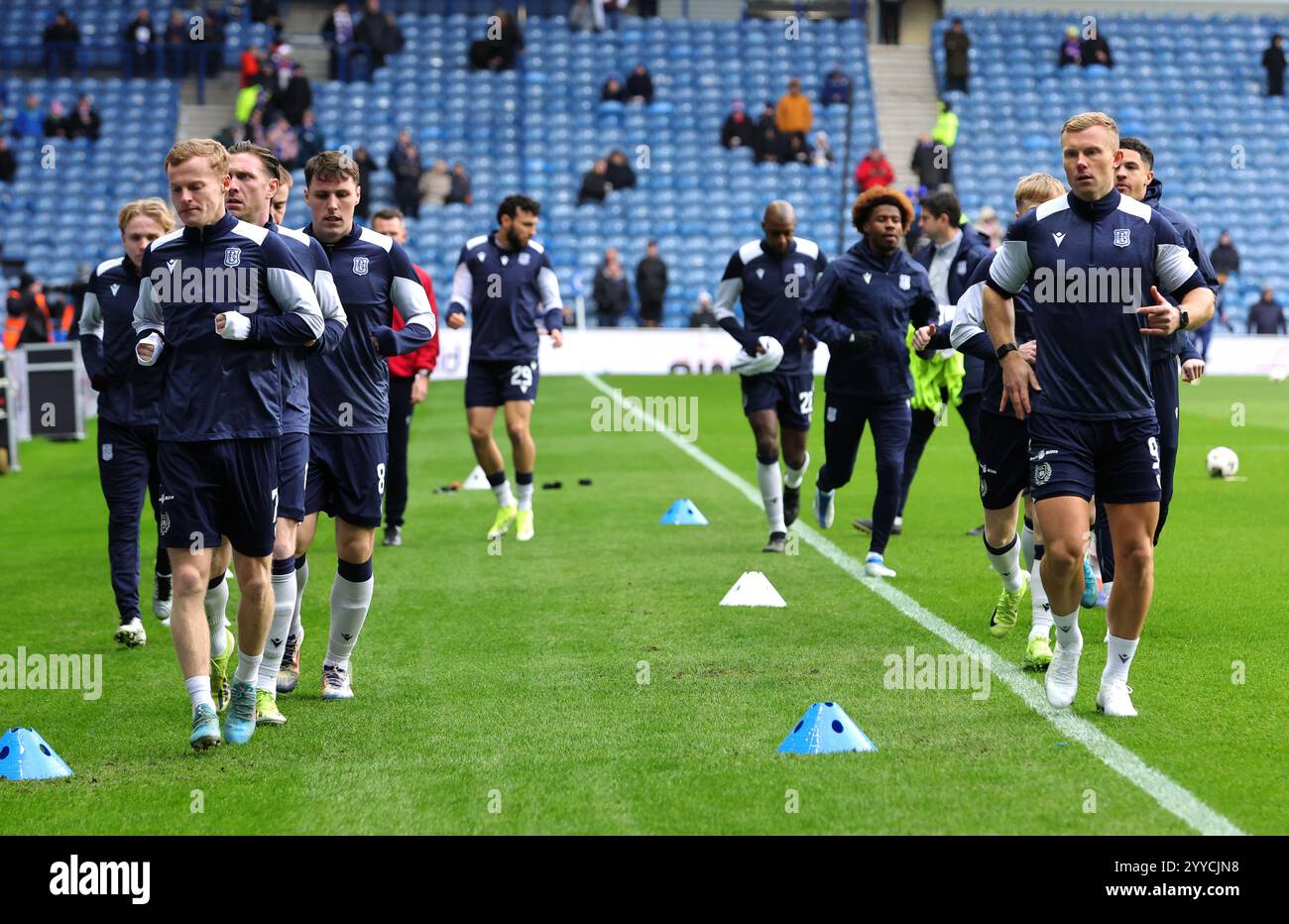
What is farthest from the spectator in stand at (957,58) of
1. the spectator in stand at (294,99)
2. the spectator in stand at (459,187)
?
the spectator in stand at (294,99)

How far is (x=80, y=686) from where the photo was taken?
24.1 ft

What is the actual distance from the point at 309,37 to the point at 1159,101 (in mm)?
18960

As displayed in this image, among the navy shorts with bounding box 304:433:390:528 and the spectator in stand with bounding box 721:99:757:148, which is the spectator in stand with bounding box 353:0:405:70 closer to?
the spectator in stand with bounding box 721:99:757:148

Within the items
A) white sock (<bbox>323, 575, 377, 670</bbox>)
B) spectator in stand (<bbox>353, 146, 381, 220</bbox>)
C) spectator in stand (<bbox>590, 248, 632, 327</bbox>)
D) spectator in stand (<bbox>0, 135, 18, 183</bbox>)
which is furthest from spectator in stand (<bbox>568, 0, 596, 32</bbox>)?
white sock (<bbox>323, 575, 377, 670</bbox>)

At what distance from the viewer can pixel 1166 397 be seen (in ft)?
23.1

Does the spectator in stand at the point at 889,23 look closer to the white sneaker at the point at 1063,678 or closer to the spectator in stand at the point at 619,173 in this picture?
the spectator in stand at the point at 619,173

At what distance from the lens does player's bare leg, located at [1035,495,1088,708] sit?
19.9 feet

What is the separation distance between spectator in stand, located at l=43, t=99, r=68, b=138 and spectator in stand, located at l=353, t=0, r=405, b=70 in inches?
250

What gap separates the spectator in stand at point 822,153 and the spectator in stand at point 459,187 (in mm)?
7144

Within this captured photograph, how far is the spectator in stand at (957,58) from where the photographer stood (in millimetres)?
37000

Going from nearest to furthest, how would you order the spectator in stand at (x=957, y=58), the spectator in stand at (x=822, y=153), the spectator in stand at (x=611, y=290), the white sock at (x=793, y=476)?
the white sock at (x=793, y=476) → the spectator in stand at (x=611, y=290) → the spectator in stand at (x=822, y=153) → the spectator in stand at (x=957, y=58)

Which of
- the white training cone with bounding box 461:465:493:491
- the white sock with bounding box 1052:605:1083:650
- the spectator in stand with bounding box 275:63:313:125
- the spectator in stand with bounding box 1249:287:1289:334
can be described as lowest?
the spectator in stand with bounding box 1249:287:1289:334

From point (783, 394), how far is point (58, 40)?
2918 centimetres
